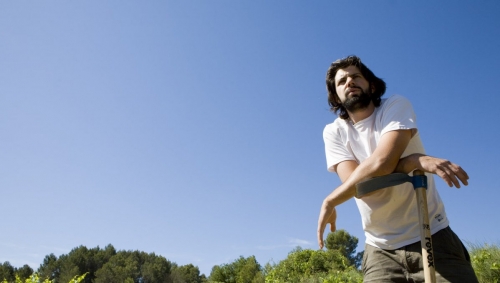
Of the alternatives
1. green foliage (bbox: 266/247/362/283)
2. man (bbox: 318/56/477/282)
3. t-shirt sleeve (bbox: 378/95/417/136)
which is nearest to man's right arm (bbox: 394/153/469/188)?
man (bbox: 318/56/477/282)

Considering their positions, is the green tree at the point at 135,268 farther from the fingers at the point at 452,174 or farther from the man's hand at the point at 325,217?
the fingers at the point at 452,174

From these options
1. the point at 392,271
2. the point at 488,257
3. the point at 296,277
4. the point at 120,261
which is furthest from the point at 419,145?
the point at 120,261

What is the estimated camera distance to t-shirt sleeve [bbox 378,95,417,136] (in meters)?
2.01

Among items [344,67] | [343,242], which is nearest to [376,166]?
[344,67]

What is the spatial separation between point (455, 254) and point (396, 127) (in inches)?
28.4

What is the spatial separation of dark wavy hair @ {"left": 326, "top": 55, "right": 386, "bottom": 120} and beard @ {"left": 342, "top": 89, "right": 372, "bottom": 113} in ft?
0.22

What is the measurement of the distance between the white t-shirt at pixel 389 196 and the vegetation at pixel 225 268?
4.41 meters

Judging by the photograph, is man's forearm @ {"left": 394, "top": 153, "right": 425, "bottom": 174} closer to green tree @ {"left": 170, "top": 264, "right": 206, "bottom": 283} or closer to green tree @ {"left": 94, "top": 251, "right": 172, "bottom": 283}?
green tree @ {"left": 94, "top": 251, "right": 172, "bottom": 283}

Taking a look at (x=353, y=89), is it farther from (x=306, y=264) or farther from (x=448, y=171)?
(x=306, y=264)

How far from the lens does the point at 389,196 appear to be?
6.93ft

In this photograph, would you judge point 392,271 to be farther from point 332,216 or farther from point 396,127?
point 396,127

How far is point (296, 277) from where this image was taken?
13.5 metres

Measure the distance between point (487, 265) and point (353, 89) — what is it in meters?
5.06

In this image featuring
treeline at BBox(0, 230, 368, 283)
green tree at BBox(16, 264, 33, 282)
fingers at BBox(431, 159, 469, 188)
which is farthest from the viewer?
green tree at BBox(16, 264, 33, 282)
